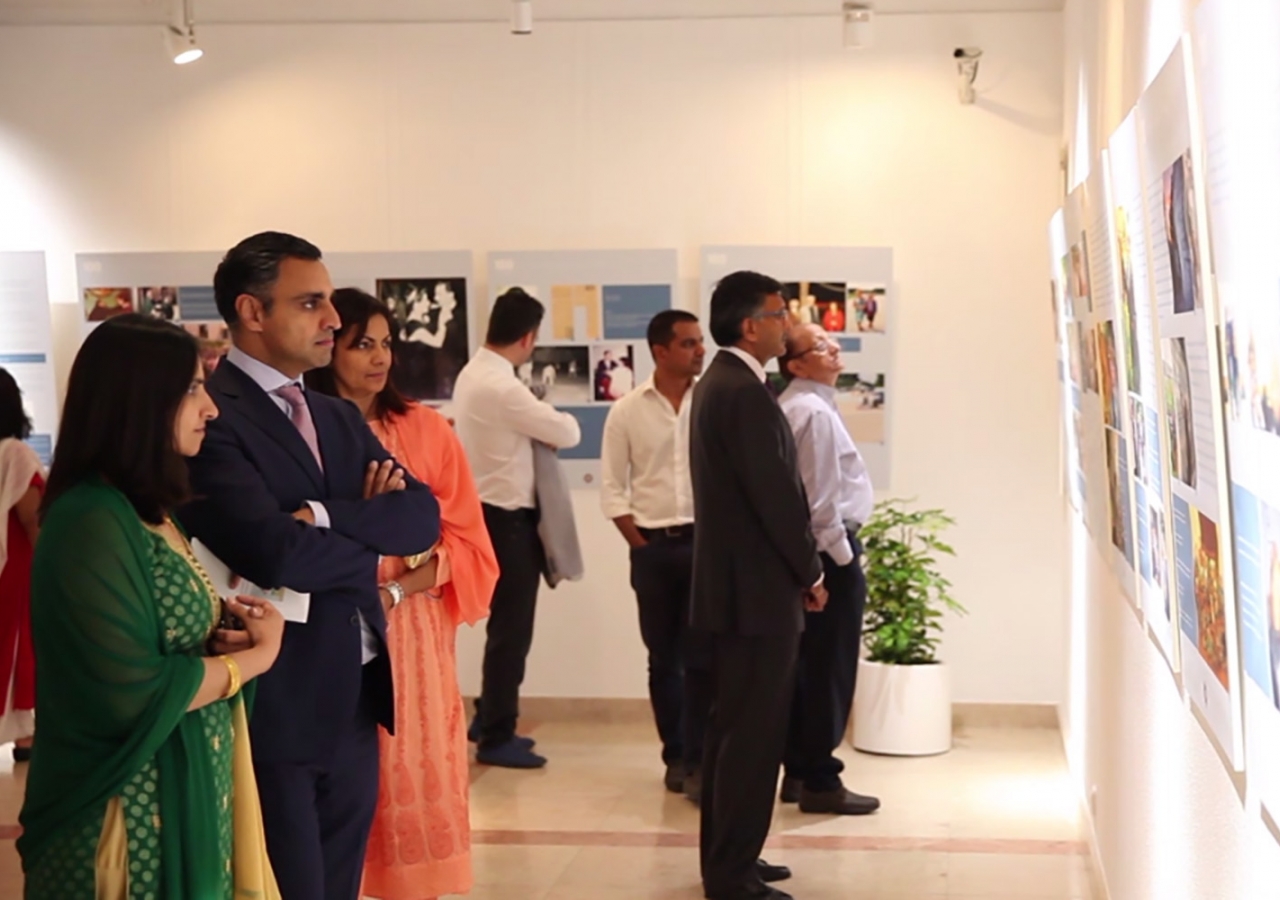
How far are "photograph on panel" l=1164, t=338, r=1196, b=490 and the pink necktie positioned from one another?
1.76 meters

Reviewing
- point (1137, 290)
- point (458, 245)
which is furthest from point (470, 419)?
point (1137, 290)

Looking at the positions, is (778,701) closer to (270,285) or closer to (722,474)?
(722,474)

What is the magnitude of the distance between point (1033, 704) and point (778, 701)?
3.32 metres

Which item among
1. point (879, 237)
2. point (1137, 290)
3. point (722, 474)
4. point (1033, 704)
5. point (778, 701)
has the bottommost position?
point (1033, 704)

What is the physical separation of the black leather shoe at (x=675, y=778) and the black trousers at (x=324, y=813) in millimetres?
3363

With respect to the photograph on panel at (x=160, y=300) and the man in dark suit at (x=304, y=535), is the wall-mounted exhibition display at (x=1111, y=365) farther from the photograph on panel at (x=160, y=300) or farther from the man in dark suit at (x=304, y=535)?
the photograph on panel at (x=160, y=300)

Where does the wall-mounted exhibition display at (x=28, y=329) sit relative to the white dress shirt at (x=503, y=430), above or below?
above

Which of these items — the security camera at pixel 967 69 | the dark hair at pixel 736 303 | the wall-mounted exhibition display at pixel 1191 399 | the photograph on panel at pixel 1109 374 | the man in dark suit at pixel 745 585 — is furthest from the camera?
the security camera at pixel 967 69

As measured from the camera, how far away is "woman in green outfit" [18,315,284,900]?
8.91 feet

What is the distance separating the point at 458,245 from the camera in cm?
814

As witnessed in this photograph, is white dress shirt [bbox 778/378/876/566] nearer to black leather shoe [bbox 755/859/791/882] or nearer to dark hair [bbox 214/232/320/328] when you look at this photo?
black leather shoe [bbox 755/859/791/882]

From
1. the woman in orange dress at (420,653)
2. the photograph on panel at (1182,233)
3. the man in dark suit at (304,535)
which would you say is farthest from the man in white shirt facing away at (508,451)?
the photograph on panel at (1182,233)

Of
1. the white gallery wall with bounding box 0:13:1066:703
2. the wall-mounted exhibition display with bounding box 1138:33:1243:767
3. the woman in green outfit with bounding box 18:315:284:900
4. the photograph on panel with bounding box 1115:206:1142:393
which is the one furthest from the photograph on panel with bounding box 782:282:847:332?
the woman in green outfit with bounding box 18:315:284:900

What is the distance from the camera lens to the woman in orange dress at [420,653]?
4.18 m
